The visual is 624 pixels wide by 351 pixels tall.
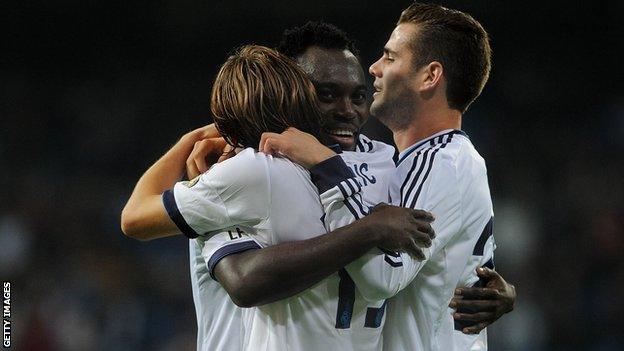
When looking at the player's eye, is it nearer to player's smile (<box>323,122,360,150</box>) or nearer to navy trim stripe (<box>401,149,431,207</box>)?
player's smile (<box>323,122,360,150</box>)

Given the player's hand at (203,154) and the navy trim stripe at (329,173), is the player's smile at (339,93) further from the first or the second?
the navy trim stripe at (329,173)

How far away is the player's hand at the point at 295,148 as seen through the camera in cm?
229

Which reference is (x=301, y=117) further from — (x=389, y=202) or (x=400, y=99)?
(x=400, y=99)

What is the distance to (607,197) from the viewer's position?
23.5 feet

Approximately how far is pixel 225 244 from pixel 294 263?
19 cm

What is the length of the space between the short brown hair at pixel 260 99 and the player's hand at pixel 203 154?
1.11 ft

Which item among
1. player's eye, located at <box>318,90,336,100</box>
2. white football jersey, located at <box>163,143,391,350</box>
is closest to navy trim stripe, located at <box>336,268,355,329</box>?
white football jersey, located at <box>163,143,391,350</box>

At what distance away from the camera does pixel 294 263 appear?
219cm

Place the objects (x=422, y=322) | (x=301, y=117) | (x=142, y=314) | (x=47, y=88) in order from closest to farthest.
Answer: (x=301, y=117) < (x=422, y=322) < (x=142, y=314) < (x=47, y=88)

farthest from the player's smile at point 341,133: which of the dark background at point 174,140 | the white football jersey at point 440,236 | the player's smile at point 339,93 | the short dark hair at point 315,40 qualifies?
the dark background at point 174,140

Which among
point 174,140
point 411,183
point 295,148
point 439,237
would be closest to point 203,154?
point 295,148

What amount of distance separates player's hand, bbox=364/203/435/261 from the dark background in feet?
14.4

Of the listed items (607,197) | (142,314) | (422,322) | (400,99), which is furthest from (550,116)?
(422,322)

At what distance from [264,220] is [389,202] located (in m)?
0.43
